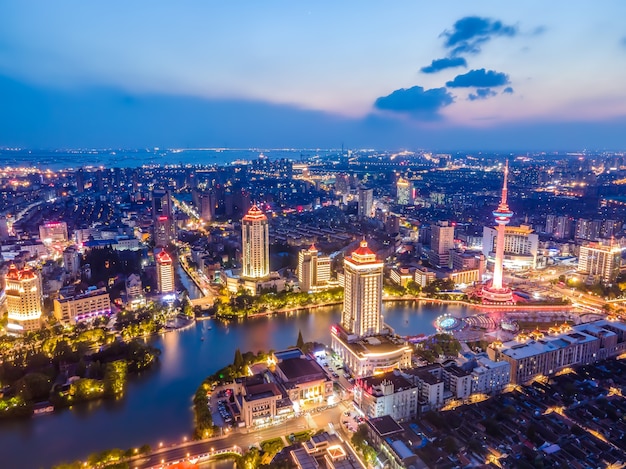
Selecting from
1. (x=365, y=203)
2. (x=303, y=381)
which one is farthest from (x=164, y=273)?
(x=365, y=203)

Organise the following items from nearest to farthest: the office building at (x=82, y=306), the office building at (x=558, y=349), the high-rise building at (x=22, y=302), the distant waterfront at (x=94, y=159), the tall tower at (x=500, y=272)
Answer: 1. the office building at (x=558, y=349)
2. the high-rise building at (x=22, y=302)
3. the office building at (x=82, y=306)
4. the tall tower at (x=500, y=272)
5. the distant waterfront at (x=94, y=159)

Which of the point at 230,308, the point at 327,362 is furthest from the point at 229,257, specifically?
the point at 327,362

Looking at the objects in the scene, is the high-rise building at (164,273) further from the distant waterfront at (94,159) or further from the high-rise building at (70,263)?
the distant waterfront at (94,159)

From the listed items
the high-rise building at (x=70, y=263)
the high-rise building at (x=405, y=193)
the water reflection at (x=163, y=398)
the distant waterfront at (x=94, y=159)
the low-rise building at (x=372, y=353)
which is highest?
the distant waterfront at (x=94, y=159)

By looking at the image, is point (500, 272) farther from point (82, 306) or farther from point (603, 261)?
point (82, 306)

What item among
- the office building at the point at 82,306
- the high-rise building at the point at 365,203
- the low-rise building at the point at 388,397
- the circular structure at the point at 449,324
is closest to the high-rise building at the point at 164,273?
the office building at the point at 82,306

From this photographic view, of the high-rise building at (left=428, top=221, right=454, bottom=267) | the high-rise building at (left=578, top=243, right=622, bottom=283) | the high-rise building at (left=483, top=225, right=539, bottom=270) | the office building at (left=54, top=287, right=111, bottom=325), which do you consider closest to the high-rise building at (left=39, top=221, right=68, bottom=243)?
the office building at (left=54, top=287, right=111, bottom=325)
